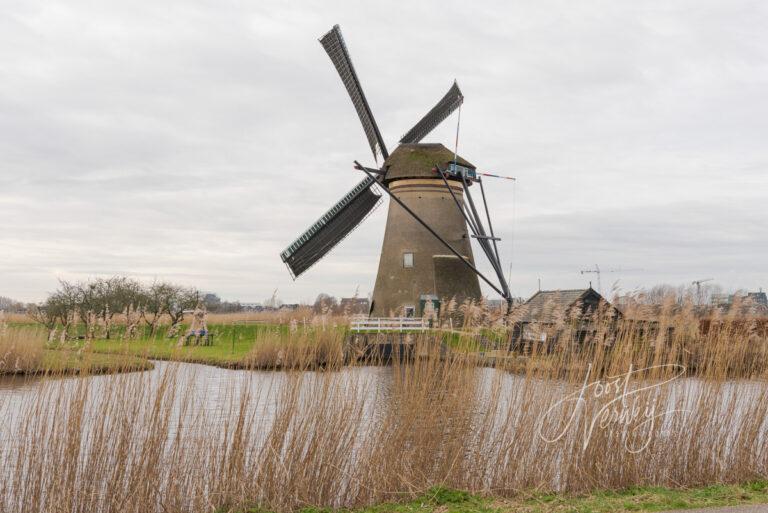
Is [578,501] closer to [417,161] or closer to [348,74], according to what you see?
[417,161]

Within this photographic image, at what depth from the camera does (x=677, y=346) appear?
6250mm

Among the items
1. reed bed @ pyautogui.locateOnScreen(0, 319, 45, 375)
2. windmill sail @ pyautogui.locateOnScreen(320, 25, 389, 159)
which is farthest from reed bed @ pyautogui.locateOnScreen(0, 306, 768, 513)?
windmill sail @ pyautogui.locateOnScreen(320, 25, 389, 159)

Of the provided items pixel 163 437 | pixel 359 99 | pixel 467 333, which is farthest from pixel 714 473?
pixel 359 99

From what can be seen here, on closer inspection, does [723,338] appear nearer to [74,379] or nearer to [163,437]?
[163,437]

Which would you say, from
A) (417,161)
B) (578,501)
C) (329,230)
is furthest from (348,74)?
(578,501)

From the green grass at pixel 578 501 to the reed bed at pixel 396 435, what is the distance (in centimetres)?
14

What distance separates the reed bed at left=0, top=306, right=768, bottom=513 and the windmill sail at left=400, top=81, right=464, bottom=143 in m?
20.2

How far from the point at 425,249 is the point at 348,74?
21.7 feet

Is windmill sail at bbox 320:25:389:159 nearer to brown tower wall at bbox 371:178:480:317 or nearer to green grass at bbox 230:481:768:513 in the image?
brown tower wall at bbox 371:178:480:317

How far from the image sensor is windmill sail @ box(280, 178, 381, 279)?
23.0 meters

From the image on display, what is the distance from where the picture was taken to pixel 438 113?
26281 mm

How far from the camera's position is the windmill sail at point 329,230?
23.0 m

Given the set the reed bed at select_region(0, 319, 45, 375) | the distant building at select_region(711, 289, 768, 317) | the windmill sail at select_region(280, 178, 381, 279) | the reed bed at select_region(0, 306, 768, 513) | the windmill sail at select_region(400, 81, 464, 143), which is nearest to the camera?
the reed bed at select_region(0, 306, 768, 513)

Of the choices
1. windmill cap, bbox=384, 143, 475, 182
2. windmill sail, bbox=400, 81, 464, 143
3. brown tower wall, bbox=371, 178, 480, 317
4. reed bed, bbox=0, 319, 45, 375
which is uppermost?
windmill sail, bbox=400, 81, 464, 143
